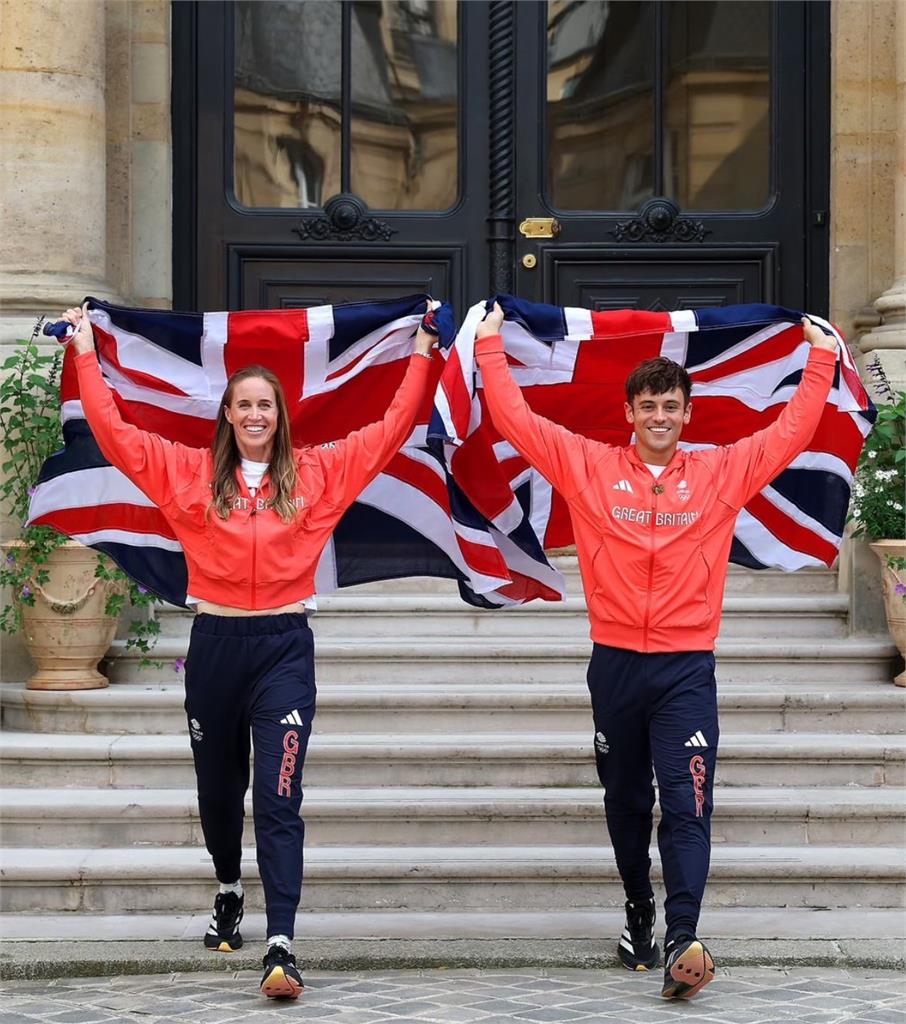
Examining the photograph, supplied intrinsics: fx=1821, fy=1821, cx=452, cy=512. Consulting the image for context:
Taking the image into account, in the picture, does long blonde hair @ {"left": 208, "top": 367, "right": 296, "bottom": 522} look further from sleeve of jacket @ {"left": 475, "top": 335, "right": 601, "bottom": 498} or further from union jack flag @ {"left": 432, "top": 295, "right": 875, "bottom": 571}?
union jack flag @ {"left": 432, "top": 295, "right": 875, "bottom": 571}

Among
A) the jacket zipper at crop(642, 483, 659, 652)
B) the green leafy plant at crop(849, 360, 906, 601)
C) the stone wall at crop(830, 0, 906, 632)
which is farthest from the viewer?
the stone wall at crop(830, 0, 906, 632)

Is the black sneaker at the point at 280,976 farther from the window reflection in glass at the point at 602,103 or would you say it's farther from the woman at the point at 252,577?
the window reflection in glass at the point at 602,103

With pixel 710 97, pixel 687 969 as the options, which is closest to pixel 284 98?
pixel 710 97

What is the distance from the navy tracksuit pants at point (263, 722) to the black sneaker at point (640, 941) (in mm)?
1072

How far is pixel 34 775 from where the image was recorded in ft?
23.5

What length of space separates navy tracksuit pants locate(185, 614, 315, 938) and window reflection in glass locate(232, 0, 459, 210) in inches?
163

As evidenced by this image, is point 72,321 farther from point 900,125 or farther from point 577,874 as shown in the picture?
point 900,125

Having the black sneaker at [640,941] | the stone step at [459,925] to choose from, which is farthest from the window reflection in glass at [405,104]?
the black sneaker at [640,941]

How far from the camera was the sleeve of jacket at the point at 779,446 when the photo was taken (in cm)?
569

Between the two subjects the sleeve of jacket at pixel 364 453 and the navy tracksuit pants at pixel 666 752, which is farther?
the sleeve of jacket at pixel 364 453

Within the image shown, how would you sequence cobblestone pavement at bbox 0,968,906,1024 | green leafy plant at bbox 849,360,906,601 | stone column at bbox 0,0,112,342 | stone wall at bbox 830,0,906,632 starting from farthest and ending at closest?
stone wall at bbox 830,0,906,632 < stone column at bbox 0,0,112,342 < green leafy plant at bbox 849,360,906,601 < cobblestone pavement at bbox 0,968,906,1024

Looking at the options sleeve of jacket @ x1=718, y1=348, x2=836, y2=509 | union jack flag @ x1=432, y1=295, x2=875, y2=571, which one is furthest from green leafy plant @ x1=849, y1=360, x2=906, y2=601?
sleeve of jacket @ x1=718, y1=348, x2=836, y2=509

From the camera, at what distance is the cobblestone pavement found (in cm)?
518

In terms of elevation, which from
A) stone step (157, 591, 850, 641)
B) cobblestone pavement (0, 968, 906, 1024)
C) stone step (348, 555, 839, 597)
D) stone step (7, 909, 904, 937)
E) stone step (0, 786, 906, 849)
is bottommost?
cobblestone pavement (0, 968, 906, 1024)
